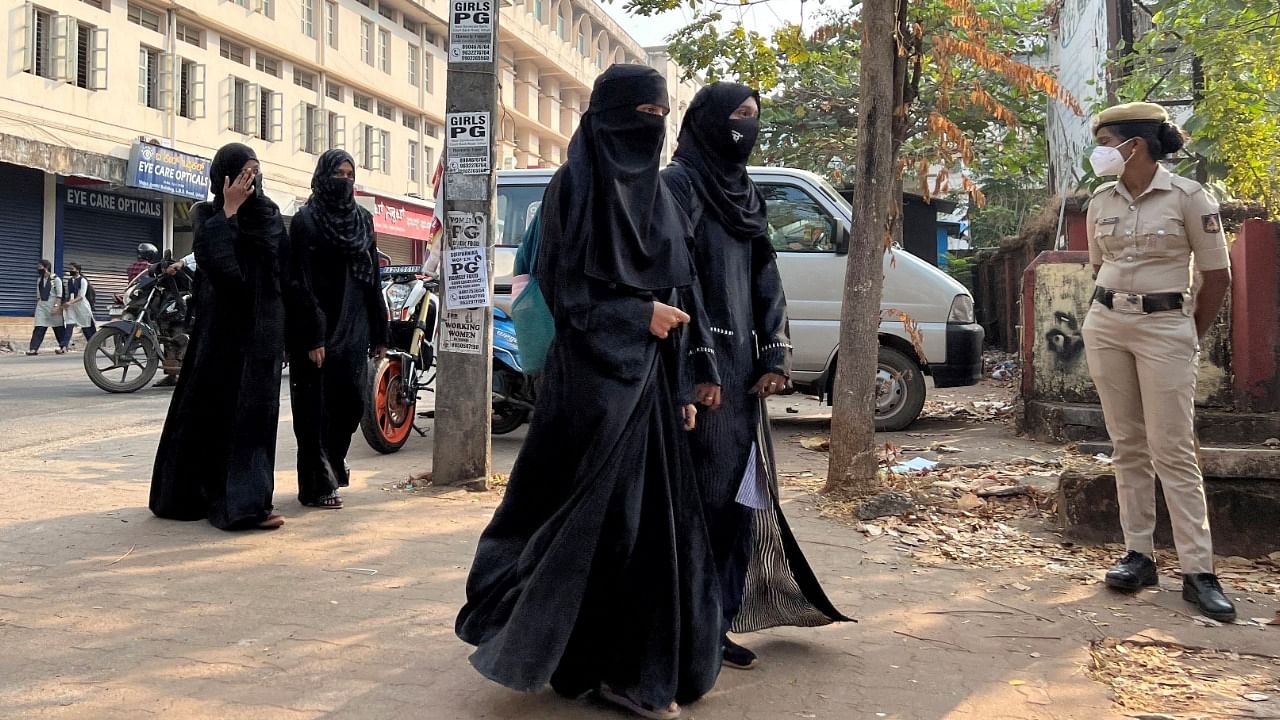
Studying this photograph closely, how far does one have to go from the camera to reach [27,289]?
68.7 feet

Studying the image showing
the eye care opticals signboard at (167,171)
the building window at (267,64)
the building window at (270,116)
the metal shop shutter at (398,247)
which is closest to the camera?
the eye care opticals signboard at (167,171)

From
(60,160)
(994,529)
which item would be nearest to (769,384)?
(994,529)

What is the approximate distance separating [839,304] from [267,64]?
22.9 metres

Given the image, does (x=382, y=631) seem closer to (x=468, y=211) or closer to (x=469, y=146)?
(x=468, y=211)

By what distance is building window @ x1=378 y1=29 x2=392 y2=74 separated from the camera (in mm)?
32281

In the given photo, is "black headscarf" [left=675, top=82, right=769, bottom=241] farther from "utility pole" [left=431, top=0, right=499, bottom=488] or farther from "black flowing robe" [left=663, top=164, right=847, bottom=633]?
"utility pole" [left=431, top=0, right=499, bottom=488]

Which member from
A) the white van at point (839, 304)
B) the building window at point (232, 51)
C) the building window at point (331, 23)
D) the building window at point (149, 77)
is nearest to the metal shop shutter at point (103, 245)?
Result: the building window at point (149, 77)

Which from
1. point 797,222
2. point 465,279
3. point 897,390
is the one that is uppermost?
point 797,222

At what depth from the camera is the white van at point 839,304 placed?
8.60m

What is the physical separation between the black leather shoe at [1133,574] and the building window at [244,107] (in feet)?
83.7

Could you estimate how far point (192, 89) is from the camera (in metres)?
24.5

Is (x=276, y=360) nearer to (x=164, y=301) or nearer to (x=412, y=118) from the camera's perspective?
(x=164, y=301)

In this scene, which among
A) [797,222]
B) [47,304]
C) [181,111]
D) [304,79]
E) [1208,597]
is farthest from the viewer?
[304,79]

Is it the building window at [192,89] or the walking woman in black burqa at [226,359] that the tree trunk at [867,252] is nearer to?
the walking woman in black burqa at [226,359]
